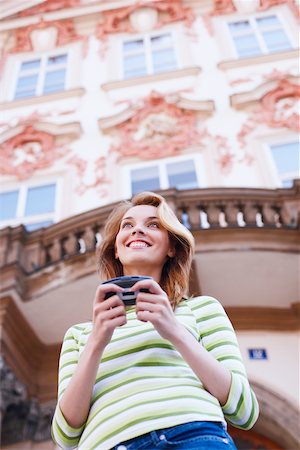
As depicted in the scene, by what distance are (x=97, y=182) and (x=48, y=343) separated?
10.3 ft

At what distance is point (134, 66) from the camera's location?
1127 cm

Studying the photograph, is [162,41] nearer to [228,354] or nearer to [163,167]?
[163,167]

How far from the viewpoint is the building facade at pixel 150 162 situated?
5.23 meters

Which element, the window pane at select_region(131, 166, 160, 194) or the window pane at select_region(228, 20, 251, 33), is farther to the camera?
the window pane at select_region(228, 20, 251, 33)

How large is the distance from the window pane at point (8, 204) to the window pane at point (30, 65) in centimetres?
492

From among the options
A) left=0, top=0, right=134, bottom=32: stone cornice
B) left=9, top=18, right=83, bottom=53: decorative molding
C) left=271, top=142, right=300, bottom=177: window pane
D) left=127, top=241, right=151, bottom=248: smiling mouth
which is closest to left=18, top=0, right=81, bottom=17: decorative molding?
left=0, top=0, right=134, bottom=32: stone cornice

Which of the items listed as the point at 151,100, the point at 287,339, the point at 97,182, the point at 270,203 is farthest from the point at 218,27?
the point at 287,339

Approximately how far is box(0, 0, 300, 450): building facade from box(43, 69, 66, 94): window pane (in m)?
0.05

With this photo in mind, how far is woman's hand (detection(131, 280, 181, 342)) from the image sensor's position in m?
1.32

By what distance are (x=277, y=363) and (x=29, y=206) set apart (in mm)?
4860

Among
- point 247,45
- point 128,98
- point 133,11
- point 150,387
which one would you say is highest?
point 133,11

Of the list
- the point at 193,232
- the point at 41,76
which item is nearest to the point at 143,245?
the point at 193,232

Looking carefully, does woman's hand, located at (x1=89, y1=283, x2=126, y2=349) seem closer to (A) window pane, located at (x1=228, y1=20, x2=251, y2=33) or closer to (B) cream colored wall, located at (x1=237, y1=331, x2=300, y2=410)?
(B) cream colored wall, located at (x1=237, y1=331, x2=300, y2=410)

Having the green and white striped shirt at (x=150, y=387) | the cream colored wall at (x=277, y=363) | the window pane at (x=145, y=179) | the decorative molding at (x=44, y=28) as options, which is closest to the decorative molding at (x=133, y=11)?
the decorative molding at (x=44, y=28)
